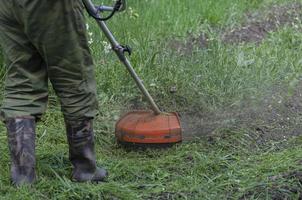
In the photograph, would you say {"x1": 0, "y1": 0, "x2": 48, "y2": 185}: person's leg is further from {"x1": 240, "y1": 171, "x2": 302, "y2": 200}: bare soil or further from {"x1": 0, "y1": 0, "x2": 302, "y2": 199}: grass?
{"x1": 240, "y1": 171, "x2": 302, "y2": 200}: bare soil

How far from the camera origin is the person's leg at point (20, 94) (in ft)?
11.3

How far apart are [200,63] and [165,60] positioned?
27 centimetres

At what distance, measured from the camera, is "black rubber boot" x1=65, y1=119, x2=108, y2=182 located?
3.56 meters

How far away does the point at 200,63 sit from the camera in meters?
5.31

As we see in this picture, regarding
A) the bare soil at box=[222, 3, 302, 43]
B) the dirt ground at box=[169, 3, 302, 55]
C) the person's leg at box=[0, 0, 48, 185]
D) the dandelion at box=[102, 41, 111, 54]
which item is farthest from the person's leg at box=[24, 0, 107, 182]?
the bare soil at box=[222, 3, 302, 43]

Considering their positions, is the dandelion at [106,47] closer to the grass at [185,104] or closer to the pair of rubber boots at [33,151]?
the grass at [185,104]

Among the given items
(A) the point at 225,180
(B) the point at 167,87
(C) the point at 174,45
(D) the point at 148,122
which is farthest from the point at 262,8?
(A) the point at 225,180

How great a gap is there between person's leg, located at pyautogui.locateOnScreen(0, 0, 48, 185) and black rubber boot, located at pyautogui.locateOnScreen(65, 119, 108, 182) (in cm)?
20

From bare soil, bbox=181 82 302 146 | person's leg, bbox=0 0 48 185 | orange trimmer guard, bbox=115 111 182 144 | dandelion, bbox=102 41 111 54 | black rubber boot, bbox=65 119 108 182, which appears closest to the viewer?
person's leg, bbox=0 0 48 185

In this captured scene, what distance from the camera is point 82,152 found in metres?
3.59

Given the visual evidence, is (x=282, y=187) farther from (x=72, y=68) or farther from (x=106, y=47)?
(x=106, y=47)

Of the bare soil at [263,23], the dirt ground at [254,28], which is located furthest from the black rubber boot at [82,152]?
the bare soil at [263,23]

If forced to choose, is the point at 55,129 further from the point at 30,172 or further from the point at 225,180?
the point at 225,180

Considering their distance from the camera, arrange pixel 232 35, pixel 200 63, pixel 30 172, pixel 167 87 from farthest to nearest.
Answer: pixel 232 35 → pixel 200 63 → pixel 167 87 → pixel 30 172
